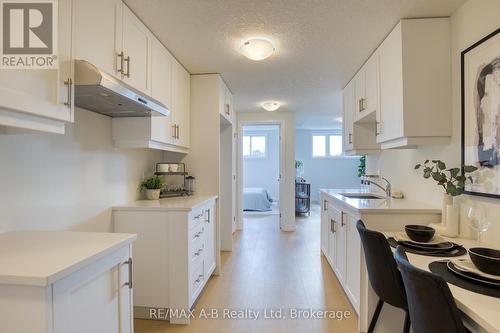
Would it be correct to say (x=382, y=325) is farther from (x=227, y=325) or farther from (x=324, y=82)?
(x=324, y=82)

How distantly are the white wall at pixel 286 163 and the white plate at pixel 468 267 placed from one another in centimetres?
401

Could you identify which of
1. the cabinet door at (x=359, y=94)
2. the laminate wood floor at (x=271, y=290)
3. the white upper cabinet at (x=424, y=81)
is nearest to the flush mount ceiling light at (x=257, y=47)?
the white upper cabinet at (x=424, y=81)

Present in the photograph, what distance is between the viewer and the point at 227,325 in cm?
208

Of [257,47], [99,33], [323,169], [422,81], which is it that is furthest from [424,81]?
[323,169]

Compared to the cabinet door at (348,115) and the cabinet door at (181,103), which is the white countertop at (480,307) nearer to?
the cabinet door at (181,103)

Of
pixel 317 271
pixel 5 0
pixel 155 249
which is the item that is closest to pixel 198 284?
pixel 155 249

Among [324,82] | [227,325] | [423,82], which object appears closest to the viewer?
[423,82]

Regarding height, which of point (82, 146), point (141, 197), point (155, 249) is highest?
point (82, 146)

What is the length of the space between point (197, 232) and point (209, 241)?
464 millimetres

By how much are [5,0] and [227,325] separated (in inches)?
90.6

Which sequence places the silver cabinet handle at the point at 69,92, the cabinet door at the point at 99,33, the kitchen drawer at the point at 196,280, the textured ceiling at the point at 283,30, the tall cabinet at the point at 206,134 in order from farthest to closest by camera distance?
the tall cabinet at the point at 206,134 → the kitchen drawer at the point at 196,280 → the textured ceiling at the point at 283,30 → the cabinet door at the point at 99,33 → the silver cabinet handle at the point at 69,92

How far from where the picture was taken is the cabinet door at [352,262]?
6.80 ft

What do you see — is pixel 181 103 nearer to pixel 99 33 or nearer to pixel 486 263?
pixel 99 33

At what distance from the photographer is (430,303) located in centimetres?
91
